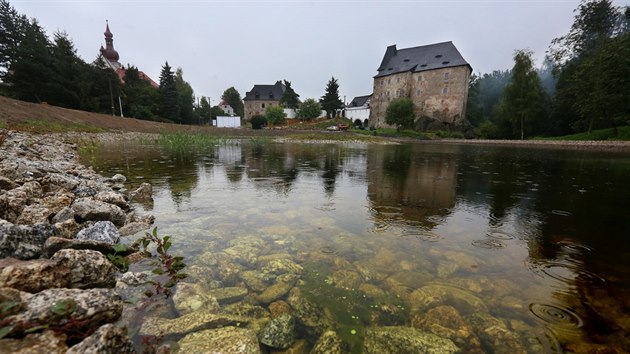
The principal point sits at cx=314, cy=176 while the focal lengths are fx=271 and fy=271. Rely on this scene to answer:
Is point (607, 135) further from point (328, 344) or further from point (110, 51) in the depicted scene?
point (110, 51)

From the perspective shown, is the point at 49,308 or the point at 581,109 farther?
the point at 581,109

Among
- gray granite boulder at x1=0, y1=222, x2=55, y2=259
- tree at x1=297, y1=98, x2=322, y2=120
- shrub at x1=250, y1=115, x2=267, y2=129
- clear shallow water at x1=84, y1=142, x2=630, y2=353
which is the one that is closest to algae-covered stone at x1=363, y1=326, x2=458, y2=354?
clear shallow water at x1=84, y1=142, x2=630, y2=353

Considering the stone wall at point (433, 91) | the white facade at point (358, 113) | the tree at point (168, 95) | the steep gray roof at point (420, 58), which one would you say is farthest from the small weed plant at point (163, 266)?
the white facade at point (358, 113)

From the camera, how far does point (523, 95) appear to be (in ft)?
160

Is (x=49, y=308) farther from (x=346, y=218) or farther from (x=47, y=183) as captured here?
(x=47, y=183)

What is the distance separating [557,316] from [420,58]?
74.5m

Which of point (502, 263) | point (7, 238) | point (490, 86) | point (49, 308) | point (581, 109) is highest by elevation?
point (490, 86)

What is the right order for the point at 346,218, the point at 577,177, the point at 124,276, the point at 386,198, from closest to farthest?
the point at 124,276 < the point at 346,218 < the point at 386,198 < the point at 577,177

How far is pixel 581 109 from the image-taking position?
39594 millimetres

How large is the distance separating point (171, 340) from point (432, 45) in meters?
78.5

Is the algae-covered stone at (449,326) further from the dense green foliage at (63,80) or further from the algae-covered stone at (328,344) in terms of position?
the dense green foliage at (63,80)

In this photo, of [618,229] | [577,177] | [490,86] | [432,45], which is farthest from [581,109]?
[490,86]

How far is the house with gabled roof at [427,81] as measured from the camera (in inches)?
2347

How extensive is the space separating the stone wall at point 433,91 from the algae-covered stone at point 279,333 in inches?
2626
